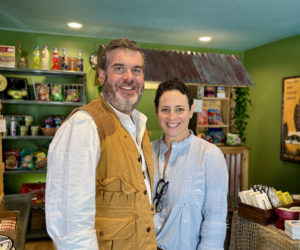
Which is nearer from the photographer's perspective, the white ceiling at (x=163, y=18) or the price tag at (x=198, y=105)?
the white ceiling at (x=163, y=18)

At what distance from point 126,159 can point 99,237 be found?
0.29m

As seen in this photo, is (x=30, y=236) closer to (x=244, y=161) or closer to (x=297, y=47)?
(x=244, y=161)

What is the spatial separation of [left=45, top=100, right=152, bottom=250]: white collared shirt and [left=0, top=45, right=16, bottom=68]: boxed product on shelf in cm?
353

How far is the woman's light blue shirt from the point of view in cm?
143

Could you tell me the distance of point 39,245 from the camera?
3809 mm

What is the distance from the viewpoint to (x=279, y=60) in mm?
4930

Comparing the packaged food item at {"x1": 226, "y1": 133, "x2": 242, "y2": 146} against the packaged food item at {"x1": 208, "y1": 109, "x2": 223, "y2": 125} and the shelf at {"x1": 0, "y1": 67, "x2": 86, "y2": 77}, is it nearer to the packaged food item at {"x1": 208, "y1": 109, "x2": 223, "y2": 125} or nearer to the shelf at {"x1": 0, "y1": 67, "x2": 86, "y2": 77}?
the packaged food item at {"x1": 208, "y1": 109, "x2": 223, "y2": 125}

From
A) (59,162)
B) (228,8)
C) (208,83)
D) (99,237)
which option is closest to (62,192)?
(59,162)

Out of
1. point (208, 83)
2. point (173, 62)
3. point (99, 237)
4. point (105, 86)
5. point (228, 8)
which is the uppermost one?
point (228, 8)

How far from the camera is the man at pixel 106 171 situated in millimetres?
939

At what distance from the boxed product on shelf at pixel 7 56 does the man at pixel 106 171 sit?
333 centimetres

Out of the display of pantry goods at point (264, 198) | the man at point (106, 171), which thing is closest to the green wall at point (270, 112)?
the display of pantry goods at point (264, 198)

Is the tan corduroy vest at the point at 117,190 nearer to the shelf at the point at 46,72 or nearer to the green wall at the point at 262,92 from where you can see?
the shelf at the point at 46,72

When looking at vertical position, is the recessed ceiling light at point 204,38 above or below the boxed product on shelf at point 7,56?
above
